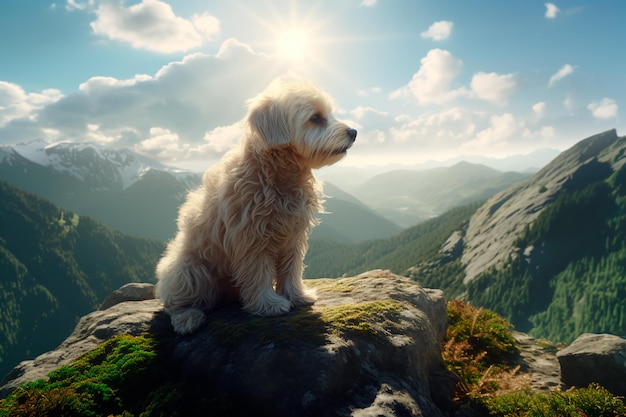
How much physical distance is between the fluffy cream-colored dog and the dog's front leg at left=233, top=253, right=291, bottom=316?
0.02 meters

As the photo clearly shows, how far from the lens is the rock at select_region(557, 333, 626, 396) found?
6.22 metres

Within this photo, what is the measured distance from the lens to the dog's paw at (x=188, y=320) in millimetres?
5273

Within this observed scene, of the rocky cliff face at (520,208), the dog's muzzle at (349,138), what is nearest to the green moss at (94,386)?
the dog's muzzle at (349,138)

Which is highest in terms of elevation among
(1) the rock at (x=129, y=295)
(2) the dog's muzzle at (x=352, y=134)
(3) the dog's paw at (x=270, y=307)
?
(2) the dog's muzzle at (x=352, y=134)

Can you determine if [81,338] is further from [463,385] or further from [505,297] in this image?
[505,297]

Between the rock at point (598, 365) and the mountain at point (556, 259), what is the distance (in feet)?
470

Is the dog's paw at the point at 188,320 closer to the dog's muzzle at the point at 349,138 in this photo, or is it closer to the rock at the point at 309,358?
the rock at the point at 309,358

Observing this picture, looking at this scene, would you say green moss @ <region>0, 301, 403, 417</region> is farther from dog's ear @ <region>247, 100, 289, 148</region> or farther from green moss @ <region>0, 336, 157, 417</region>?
dog's ear @ <region>247, 100, 289, 148</region>

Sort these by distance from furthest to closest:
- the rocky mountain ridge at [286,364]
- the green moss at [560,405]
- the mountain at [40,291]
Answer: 1. the mountain at [40,291]
2. the green moss at [560,405]
3. the rocky mountain ridge at [286,364]

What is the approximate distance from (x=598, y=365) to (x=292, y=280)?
5.55 metres

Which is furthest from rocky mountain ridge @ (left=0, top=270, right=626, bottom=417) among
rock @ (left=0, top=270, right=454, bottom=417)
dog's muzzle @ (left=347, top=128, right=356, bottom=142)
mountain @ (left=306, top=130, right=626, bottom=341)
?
mountain @ (left=306, top=130, right=626, bottom=341)

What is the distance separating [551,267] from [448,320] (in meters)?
174

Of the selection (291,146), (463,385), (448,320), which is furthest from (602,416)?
(291,146)

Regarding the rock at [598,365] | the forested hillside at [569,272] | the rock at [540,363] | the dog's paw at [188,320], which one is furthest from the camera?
the forested hillside at [569,272]
